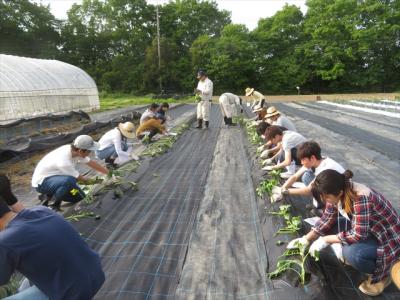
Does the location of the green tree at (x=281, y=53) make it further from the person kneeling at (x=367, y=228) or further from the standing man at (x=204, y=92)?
the person kneeling at (x=367, y=228)

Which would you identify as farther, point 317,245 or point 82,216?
point 82,216

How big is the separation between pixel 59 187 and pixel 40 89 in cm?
1081

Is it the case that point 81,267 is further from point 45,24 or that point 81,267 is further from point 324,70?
point 45,24

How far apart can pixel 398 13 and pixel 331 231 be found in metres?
32.0

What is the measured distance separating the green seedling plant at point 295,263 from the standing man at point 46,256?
141cm

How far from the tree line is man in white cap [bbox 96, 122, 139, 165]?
24.9 metres

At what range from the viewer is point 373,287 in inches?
97.7

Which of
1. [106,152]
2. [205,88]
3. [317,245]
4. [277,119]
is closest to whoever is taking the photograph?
[317,245]

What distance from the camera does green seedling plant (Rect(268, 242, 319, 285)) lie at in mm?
2573

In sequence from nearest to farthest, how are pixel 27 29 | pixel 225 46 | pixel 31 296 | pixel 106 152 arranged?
pixel 31 296 → pixel 106 152 → pixel 225 46 → pixel 27 29

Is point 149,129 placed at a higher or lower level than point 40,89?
lower

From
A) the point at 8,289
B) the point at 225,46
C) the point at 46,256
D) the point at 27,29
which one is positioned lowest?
the point at 8,289

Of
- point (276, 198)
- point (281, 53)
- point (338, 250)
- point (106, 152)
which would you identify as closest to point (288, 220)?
point (276, 198)

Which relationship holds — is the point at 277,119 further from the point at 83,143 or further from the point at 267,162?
the point at 83,143
